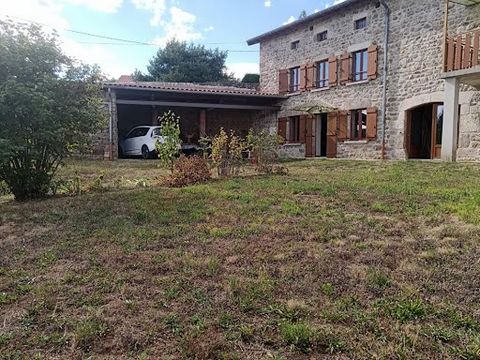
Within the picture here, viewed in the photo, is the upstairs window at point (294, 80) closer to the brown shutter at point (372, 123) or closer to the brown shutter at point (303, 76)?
the brown shutter at point (303, 76)

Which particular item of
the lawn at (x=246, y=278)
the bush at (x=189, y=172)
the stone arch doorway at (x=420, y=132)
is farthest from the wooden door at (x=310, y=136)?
the lawn at (x=246, y=278)

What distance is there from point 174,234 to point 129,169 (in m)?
7.07

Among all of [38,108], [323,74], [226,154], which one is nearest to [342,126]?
[323,74]

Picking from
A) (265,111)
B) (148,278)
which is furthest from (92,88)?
(265,111)

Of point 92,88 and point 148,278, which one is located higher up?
point 92,88

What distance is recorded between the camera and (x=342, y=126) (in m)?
15.9

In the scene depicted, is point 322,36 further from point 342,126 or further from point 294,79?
point 342,126

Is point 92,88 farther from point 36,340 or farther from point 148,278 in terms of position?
point 36,340

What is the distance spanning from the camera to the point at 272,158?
392 inches

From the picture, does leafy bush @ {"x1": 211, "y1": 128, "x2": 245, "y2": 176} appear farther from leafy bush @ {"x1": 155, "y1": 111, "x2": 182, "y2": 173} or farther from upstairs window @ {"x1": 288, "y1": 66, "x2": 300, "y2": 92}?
upstairs window @ {"x1": 288, "y1": 66, "x2": 300, "y2": 92}

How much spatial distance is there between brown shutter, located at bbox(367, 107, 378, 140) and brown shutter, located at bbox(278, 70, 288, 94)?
16.2 ft

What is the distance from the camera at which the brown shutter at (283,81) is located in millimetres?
18562

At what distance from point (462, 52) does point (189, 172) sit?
24.5 feet

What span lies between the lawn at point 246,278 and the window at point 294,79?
42.4 feet
